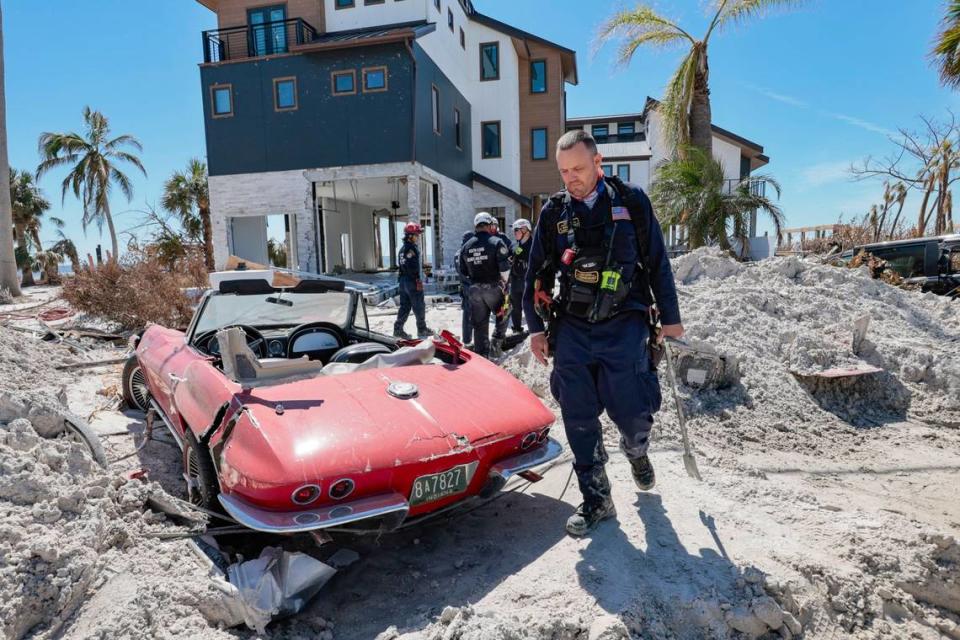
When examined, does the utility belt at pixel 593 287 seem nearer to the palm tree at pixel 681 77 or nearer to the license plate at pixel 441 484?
the license plate at pixel 441 484

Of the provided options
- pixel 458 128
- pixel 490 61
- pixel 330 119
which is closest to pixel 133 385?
pixel 330 119

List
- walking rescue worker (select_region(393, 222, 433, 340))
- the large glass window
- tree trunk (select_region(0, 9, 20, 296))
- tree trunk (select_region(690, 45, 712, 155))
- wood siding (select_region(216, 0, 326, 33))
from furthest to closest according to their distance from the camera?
1. wood siding (select_region(216, 0, 326, 33))
2. the large glass window
3. tree trunk (select_region(0, 9, 20, 296))
4. tree trunk (select_region(690, 45, 712, 155))
5. walking rescue worker (select_region(393, 222, 433, 340))

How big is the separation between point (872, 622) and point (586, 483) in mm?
1261

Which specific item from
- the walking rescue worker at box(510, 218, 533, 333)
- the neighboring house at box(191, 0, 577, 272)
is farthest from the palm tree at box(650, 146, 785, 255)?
the neighboring house at box(191, 0, 577, 272)

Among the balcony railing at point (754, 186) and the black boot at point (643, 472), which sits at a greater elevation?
the balcony railing at point (754, 186)

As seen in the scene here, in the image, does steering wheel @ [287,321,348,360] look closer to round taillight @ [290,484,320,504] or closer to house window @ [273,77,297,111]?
round taillight @ [290,484,320,504]

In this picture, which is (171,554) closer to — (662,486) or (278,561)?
(278,561)

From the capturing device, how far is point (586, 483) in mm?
2760

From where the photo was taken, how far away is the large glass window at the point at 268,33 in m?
16.6

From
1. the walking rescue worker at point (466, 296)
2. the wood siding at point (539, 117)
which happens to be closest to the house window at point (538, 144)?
the wood siding at point (539, 117)

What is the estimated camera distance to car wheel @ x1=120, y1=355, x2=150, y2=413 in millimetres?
4754

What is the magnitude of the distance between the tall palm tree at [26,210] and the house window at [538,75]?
25911 millimetres

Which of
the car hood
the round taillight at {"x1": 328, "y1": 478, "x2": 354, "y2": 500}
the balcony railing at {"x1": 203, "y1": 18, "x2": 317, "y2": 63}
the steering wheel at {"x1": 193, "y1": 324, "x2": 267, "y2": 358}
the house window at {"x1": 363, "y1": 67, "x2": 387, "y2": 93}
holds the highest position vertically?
the balcony railing at {"x1": 203, "y1": 18, "x2": 317, "y2": 63}

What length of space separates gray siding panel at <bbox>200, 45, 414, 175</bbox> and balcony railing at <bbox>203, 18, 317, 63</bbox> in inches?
42.2
